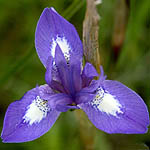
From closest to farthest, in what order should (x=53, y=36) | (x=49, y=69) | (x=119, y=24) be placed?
1. (x=49, y=69)
2. (x=53, y=36)
3. (x=119, y=24)

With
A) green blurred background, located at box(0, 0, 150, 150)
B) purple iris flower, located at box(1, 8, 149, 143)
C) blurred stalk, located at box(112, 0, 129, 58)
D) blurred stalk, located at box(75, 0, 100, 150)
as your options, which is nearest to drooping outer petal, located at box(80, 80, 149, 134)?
purple iris flower, located at box(1, 8, 149, 143)

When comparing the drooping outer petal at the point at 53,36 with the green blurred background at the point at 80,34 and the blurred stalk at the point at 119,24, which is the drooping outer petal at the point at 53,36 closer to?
the green blurred background at the point at 80,34

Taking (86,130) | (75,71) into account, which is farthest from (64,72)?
(86,130)

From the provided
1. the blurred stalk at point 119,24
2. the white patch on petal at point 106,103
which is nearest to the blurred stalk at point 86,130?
the white patch on petal at point 106,103

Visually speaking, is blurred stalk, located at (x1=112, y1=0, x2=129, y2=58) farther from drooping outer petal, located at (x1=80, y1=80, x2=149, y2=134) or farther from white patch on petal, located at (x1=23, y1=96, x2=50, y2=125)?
white patch on petal, located at (x1=23, y1=96, x2=50, y2=125)

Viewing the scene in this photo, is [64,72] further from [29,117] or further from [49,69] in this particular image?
[29,117]
